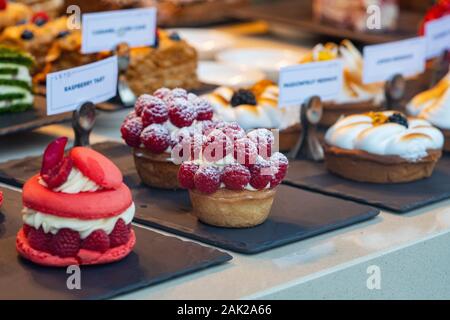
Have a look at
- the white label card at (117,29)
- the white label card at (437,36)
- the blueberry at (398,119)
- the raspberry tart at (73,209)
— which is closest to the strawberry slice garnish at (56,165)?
the raspberry tart at (73,209)

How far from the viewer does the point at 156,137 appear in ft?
8.92

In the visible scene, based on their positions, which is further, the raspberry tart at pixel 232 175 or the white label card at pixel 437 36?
the white label card at pixel 437 36

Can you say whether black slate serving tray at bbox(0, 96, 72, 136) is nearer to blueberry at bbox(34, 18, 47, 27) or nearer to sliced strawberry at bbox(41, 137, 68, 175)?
blueberry at bbox(34, 18, 47, 27)

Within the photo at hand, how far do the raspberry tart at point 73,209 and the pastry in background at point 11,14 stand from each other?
1928 millimetres

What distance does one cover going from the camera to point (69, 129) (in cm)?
349

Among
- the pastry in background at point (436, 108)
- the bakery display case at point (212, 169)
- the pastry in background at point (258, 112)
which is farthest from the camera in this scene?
the pastry in background at point (436, 108)

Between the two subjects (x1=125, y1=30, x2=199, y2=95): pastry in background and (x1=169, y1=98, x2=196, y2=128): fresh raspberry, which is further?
(x1=125, y1=30, x2=199, y2=95): pastry in background

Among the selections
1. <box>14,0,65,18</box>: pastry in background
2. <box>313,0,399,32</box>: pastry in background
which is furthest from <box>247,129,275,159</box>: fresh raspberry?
<box>313,0,399,32</box>: pastry in background

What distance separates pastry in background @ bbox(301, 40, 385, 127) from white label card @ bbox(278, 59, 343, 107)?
172mm

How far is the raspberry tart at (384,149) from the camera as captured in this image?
2.89 m

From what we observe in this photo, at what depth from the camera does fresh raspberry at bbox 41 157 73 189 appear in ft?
7.08

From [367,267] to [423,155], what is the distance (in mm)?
634

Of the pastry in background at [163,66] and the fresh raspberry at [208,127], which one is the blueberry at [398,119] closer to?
the fresh raspberry at [208,127]
